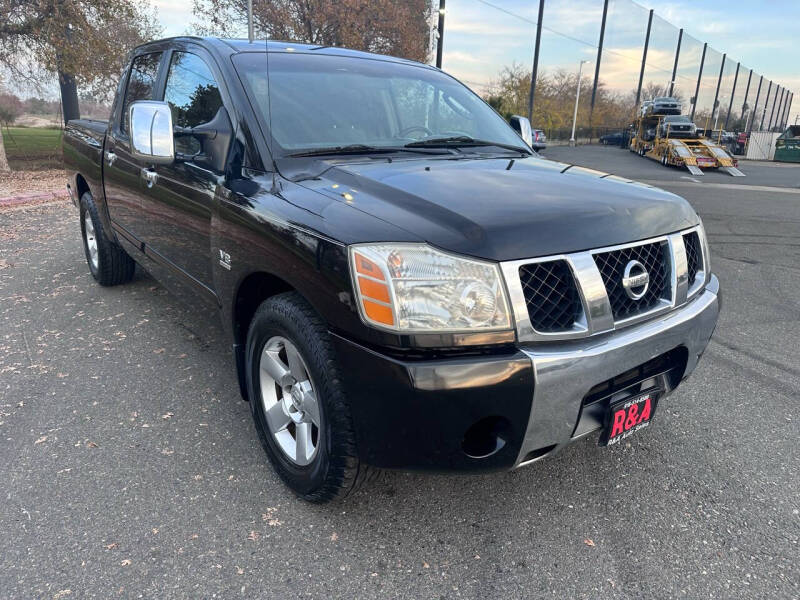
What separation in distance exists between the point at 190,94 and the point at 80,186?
2.67 meters

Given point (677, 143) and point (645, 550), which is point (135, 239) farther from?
point (677, 143)

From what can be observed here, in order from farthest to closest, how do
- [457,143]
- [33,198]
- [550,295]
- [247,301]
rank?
1. [33,198]
2. [457,143]
3. [247,301]
4. [550,295]

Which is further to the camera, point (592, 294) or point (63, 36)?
point (63, 36)

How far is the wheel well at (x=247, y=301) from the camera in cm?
237

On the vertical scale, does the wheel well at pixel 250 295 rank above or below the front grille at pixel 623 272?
below

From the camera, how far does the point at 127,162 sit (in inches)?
148

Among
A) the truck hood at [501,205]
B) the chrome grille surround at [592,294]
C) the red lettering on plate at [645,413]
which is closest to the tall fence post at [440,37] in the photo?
the truck hood at [501,205]

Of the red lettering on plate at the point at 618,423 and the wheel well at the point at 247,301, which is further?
the wheel well at the point at 247,301

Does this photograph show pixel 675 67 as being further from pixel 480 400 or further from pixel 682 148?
pixel 480 400

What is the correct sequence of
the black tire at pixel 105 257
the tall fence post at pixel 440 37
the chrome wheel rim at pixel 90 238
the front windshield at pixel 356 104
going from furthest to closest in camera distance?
the tall fence post at pixel 440 37, the chrome wheel rim at pixel 90 238, the black tire at pixel 105 257, the front windshield at pixel 356 104

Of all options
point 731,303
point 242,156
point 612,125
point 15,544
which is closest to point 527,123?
point 242,156

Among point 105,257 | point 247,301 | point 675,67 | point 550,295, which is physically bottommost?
point 105,257

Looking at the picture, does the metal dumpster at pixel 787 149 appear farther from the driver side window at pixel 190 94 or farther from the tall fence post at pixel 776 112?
the tall fence post at pixel 776 112

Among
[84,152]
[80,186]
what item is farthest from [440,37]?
[84,152]
